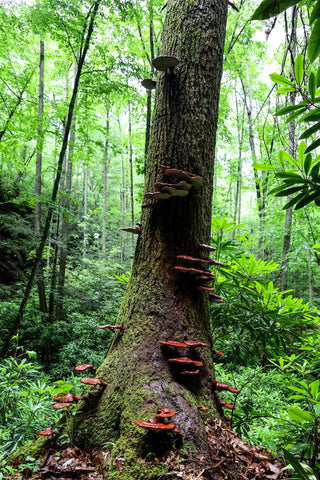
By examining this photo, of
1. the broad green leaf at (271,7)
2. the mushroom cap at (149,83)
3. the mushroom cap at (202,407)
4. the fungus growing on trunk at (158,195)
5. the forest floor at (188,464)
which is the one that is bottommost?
the forest floor at (188,464)

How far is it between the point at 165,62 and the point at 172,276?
4.52ft

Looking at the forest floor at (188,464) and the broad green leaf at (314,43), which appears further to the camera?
the forest floor at (188,464)

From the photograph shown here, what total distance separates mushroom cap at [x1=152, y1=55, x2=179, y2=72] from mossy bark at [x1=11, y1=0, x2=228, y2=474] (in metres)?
0.05

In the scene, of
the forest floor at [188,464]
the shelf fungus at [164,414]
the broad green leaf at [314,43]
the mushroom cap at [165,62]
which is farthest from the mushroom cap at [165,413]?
the mushroom cap at [165,62]

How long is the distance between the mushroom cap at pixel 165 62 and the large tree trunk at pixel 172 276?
0.20ft

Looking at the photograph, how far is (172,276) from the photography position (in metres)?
1.63

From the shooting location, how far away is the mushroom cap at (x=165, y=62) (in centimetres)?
167

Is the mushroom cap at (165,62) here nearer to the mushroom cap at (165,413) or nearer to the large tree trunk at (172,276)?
the large tree trunk at (172,276)

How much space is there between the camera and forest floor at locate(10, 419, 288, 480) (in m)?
1.10

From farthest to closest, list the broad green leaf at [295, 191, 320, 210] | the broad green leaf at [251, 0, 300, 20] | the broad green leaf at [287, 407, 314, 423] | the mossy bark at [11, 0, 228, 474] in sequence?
the mossy bark at [11, 0, 228, 474]
the broad green leaf at [295, 191, 320, 210]
the broad green leaf at [287, 407, 314, 423]
the broad green leaf at [251, 0, 300, 20]

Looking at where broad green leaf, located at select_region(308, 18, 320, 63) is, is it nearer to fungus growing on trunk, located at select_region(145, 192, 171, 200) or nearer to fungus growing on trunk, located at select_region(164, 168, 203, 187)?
fungus growing on trunk, located at select_region(164, 168, 203, 187)

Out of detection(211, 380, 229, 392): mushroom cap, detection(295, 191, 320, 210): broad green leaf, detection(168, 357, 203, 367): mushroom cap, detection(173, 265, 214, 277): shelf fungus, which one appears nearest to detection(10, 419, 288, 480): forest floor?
detection(211, 380, 229, 392): mushroom cap

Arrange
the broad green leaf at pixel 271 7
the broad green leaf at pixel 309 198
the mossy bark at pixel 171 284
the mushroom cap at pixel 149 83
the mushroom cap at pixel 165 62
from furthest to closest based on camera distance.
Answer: the mushroom cap at pixel 149 83 < the mushroom cap at pixel 165 62 < the mossy bark at pixel 171 284 < the broad green leaf at pixel 309 198 < the broad green leaf at pixel 271 7

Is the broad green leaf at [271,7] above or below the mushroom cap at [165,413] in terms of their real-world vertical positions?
above
